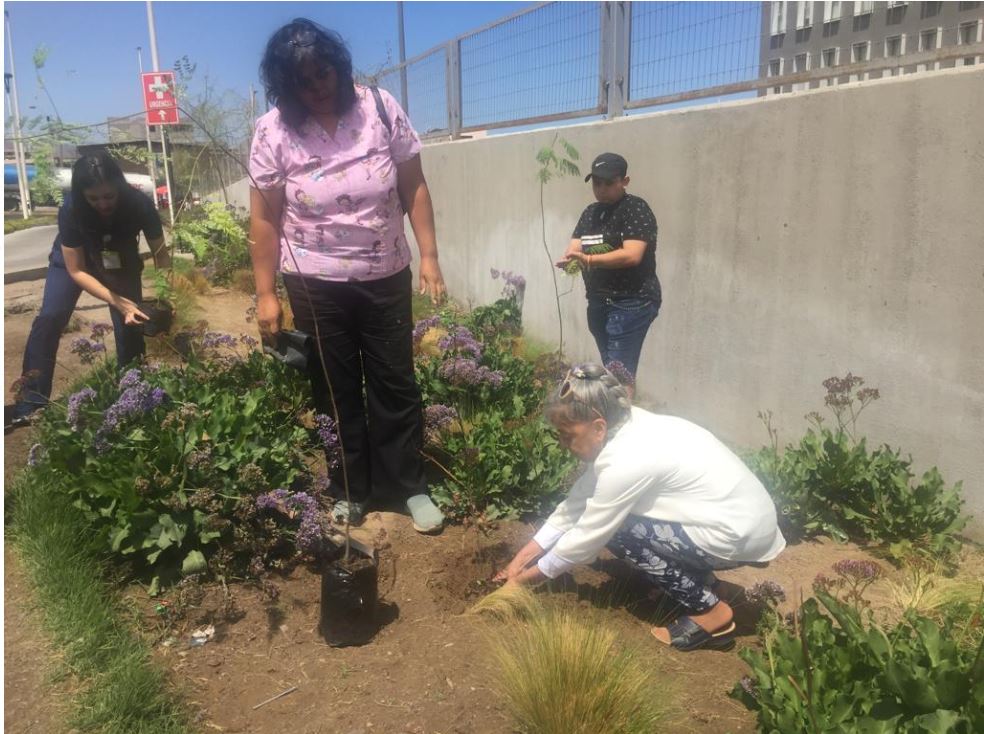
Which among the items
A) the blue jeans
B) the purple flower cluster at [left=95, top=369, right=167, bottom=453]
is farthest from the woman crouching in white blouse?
the purple flower cluster at [left=95, top=369, right=167, bottom=453]

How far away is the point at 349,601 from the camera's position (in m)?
2.48

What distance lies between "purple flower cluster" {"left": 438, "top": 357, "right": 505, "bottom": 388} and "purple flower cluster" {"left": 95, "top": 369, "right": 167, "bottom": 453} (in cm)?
129

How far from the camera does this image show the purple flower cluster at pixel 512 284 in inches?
253

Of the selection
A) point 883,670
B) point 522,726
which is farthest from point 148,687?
point 883,670

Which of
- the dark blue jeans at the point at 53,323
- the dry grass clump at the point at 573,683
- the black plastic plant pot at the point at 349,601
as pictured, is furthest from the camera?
the dark blue jeans at the point at 53,323

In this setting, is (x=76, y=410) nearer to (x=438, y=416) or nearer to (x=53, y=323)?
(x=438, y=416)

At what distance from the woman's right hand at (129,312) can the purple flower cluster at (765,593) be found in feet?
10.1

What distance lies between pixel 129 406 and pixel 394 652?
1296mm

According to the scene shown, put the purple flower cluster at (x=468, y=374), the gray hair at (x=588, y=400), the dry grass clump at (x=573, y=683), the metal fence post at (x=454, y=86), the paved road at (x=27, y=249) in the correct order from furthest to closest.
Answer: the paved road at (x=27, y=249) → the metal fence post at (x=454, y=86) → the purple flower cluster at (x=468, y=374) → the gray hair at (x=588, y=400) → the dry grass clump at (x=573, y=683)

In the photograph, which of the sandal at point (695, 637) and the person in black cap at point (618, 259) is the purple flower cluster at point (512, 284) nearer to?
the person in black cap at point (618, 259)

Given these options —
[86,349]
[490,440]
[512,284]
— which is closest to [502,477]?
[490,440]

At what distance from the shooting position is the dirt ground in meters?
2.19

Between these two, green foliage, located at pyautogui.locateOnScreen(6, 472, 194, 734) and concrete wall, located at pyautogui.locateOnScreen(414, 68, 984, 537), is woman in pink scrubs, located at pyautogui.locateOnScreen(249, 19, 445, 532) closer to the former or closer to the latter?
green foliage, located at pyautogui.locateOnScreen(6, 472, 194, 734)

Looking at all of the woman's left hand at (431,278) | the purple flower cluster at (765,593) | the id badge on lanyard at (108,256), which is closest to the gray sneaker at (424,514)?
the woman's left hand at (431,278)
